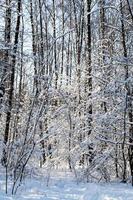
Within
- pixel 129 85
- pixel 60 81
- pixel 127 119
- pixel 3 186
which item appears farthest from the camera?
pixel 60 81

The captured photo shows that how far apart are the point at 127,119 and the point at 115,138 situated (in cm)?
62

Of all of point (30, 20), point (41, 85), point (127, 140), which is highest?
point (30, 20)

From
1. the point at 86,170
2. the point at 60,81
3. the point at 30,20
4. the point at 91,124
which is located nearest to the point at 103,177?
the point at 86,170

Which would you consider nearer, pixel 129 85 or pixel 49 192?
pixel 49 192

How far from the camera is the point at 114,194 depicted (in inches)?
324

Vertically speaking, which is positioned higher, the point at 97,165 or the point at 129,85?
the point at 129,85

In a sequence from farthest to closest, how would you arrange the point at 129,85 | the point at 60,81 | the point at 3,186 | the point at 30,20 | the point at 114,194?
the point at 30,20 → the point at 60,81 → the point at 129,85 → the point at 3,186 → the point at 114,194

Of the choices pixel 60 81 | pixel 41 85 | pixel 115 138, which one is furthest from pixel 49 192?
pixel 60 81

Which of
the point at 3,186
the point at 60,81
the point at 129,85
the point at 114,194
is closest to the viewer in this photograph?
the point at 114,194

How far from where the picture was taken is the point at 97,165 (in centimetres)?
1180

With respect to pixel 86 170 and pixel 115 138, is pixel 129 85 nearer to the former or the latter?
pixel 115 138

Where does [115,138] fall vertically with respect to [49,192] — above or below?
above

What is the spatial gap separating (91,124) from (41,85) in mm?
3176

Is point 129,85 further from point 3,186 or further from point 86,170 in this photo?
point 3,186
